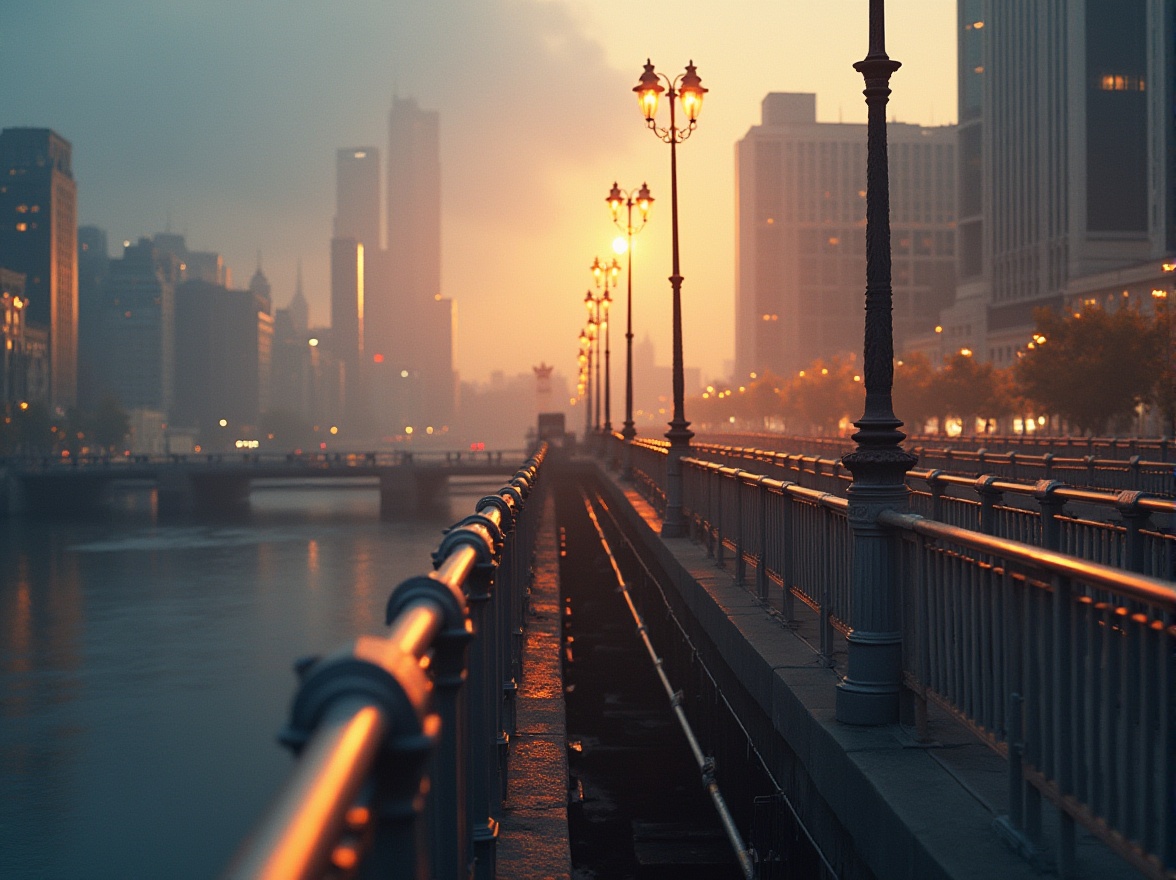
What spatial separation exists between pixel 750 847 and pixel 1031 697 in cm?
494

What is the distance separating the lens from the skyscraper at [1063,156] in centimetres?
13500

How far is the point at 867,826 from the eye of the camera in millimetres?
5980

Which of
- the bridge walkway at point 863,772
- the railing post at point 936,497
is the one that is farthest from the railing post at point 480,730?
the railing post at point 936,497

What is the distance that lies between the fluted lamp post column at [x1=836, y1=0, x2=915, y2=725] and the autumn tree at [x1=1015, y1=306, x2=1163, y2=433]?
60107 mm

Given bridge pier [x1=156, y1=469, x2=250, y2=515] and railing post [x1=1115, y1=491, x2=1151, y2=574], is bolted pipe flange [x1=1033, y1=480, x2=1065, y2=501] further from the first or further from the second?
bridge pier [x1=156, y1=469, x2=250, y2=515]

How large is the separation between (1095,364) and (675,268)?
43.7 m

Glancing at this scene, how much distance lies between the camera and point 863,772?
6141 mm

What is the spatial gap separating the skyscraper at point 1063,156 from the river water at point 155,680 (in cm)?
8486

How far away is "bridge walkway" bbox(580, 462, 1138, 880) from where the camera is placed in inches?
199

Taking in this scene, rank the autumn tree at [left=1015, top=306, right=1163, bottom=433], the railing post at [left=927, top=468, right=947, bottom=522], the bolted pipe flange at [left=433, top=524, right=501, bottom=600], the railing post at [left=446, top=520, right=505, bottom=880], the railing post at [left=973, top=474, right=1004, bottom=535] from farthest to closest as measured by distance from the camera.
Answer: the autumn tree at [left=1015, top=306, right=1163, bottom=433] < the railing post at [left=927, top=468, right=947, bottom=522] < the railing post at [left=973, top=474, right=1004, bottom=535] < the railing post at [left=446, top=520, right=505, bottom=880] < the bolted pipe flange at [left=433, top=524, right=501, bottom=600]

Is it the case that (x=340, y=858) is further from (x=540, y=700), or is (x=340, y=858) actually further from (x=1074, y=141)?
(x=1074, y=141)

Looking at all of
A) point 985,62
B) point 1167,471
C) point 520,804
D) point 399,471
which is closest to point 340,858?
point 520,804

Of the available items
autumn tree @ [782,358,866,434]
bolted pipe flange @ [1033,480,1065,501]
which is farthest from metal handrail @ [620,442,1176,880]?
autumn tree @ [782,358,866,434]

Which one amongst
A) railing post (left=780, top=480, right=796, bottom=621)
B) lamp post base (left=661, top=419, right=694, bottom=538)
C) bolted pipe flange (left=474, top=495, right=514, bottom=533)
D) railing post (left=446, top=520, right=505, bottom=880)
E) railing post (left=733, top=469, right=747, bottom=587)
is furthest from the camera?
lamp post base (left=661, top=419, right=694, bottom=538)
